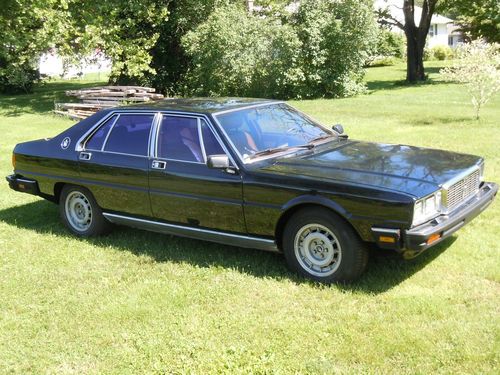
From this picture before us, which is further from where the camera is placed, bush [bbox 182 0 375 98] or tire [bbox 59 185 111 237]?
bush [bbox 182 0 375 98]

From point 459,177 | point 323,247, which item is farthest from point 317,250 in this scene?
point 459,177

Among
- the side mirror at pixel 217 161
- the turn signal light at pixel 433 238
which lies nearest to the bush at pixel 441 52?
the side mirror at pixel 217 161

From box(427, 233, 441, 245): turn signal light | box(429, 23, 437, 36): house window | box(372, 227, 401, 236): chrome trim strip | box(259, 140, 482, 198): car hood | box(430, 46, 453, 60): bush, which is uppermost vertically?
box(429, 23, 437, 36): house window

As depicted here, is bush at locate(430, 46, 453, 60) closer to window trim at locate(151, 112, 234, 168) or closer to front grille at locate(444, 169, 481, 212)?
front grille at locate(444, 169, 481, 212)

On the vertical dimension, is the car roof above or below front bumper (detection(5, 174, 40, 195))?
above

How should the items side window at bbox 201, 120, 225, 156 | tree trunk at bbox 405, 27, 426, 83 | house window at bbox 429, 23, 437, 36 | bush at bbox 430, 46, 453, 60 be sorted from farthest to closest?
house window at bbox 429, 23, 437, 36, bush at bbox 430, 46, 453, 60, tree trunk at bbox 405, 27, 426, 83, side window at bbox 201, 120, 225, 156

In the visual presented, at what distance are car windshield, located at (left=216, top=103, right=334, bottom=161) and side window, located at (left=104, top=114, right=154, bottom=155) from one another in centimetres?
90

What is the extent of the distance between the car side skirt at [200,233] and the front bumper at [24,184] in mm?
1198

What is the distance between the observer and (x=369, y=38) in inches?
897

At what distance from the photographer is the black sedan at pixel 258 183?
466cm

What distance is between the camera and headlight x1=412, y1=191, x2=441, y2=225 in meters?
4.48

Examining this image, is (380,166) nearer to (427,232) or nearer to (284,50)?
(427,232)

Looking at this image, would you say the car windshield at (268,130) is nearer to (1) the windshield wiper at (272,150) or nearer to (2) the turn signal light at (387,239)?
(1) the windshield wiper at (272,150)

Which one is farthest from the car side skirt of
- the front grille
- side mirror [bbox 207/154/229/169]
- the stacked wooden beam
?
the stacked wooden beam
